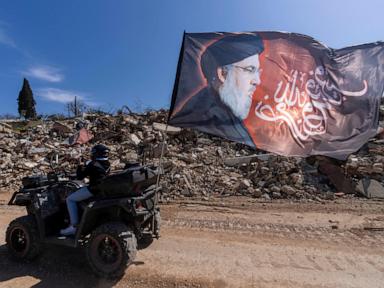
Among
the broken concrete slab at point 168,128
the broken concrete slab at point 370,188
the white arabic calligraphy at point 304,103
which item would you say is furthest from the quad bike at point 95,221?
→ the broken concrete slab at point 168,128

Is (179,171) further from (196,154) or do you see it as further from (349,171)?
(349,171)

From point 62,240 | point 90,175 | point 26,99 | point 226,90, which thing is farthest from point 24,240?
point 26,99

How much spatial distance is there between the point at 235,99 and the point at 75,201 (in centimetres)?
290

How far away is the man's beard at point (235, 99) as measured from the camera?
4.83 metres

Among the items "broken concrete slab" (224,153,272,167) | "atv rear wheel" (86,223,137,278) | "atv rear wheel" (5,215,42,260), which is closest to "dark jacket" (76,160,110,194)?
"atv rear wheel" (86,223,137,278)

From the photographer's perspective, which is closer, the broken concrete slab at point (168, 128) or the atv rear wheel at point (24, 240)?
the atv rear wheel at point (24, 240)

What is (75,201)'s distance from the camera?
4.75 meters

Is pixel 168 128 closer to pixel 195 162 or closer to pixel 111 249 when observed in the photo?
pixel 195 162

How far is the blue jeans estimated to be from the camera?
4719 millimetres

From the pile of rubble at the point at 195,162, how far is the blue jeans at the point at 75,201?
89.2 inches

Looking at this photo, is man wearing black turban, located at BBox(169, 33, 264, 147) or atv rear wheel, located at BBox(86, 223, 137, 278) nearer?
atv rear wheel, located at BBox(86, 223, 137, 278)

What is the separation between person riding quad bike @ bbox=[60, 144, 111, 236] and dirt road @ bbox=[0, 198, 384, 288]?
783 millimetres

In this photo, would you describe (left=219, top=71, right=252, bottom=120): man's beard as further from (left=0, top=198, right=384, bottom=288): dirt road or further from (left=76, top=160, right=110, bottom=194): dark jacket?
(left=0, top=198, right=384, bottom=288): dirt road

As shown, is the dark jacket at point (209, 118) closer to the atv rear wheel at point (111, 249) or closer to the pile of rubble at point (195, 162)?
the atv rear wheel at point (111, 249)
